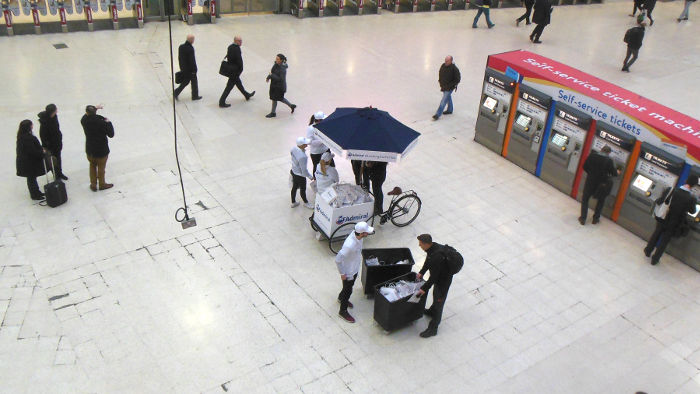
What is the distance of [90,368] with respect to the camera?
21.9 ft

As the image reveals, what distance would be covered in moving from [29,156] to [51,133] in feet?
2.27

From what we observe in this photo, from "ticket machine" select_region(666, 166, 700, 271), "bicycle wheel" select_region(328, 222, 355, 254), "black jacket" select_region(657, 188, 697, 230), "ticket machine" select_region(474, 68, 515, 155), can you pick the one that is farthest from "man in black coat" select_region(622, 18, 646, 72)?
"bicycle wheel" select_region(328, 222, 355, 254)

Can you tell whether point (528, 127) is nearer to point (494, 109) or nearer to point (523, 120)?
point (523, 120)

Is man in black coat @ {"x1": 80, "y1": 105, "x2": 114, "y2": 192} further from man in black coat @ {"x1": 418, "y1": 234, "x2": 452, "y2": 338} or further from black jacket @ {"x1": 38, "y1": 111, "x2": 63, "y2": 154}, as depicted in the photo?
man in black coat @ {"x1": 418, "y1": 234, "x2": 452, "y2": 338}

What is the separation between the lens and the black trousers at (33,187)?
9.24 meters

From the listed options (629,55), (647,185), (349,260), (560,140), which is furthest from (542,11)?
(349,260)

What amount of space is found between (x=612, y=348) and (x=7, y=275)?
799 cm

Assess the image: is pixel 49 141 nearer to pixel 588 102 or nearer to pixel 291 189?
pixel 291 189

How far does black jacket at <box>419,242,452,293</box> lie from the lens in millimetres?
6820

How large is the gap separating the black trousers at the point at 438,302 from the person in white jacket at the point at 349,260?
3.30 ft

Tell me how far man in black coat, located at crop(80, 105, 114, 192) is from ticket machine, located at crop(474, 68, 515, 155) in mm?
7059

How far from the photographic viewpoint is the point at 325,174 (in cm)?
908

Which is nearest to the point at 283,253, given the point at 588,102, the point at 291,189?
the point at 291,189

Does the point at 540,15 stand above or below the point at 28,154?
above
